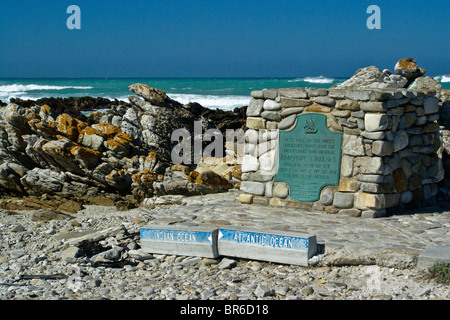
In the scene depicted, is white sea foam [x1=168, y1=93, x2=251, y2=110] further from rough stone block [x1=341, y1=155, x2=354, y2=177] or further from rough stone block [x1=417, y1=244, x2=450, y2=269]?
rough stone block [x1=417, y1=244, x2=450, y2=269]

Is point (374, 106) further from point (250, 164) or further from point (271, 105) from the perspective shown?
point (250, 164)

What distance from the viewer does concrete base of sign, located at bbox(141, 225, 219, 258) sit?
18.9ft

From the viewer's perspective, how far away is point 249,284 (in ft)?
16.7

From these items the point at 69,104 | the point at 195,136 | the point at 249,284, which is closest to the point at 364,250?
the point at 249,284

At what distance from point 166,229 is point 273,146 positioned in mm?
2256

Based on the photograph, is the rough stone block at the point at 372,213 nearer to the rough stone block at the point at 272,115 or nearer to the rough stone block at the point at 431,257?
the rough stone block at the point at 431,257

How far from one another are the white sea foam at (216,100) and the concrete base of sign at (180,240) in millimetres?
27055

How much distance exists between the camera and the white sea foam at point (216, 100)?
34.4 metres

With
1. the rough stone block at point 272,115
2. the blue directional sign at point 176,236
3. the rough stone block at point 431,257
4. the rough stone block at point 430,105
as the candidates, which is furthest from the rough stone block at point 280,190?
the rough stone block at point 431,257

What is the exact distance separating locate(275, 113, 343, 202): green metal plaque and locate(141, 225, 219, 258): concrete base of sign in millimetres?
1936

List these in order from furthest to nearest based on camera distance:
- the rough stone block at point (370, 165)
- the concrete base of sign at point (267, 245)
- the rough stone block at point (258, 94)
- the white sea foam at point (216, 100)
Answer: the white sea foam at point (216, 100)
the rough stone block at point (258, 94)
the rough stone block at point (370, 165)
the concrete base of sign at point (267, 245)

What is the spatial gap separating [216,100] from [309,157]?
1222 inches

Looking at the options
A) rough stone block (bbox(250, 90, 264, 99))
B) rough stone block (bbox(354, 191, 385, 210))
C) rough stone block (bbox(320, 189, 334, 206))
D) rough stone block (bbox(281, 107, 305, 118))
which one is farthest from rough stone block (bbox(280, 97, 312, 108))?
rough stone block (bbox(354, 191, 385, 210))

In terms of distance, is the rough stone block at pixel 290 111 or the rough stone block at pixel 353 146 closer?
the rough stone block at pixel 353 146
